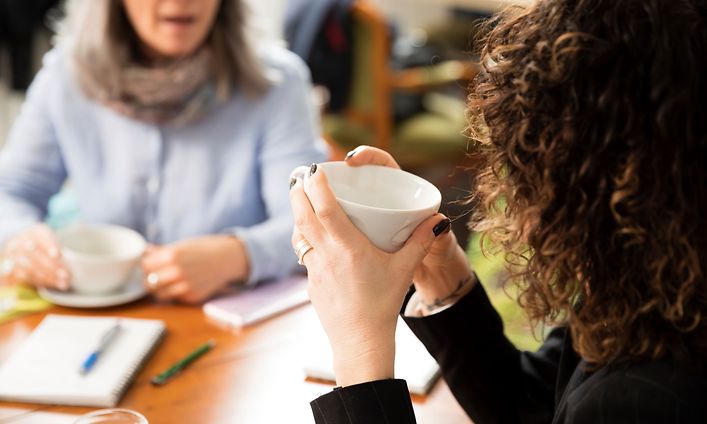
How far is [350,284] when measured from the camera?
85 cm

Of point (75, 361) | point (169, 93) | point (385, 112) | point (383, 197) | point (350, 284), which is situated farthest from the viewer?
point (385, 112)

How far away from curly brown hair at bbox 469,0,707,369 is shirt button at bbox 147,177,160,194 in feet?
3.16

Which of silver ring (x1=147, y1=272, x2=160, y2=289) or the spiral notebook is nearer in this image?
the spiral notebook

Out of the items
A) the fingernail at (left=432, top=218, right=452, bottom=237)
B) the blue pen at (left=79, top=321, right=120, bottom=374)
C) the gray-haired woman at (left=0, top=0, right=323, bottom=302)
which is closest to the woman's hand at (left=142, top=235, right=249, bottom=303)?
the blue pen at (left=79, top=321, right=120, bottom=374)

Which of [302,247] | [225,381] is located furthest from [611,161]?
[225,381]

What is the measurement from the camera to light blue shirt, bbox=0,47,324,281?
164 cm

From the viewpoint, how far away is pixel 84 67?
1.61m

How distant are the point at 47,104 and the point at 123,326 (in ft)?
2.20

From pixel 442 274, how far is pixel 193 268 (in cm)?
44

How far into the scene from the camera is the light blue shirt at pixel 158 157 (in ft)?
5.38

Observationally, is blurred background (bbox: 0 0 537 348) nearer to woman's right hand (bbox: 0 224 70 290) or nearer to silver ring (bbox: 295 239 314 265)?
woman's right hand (bbox: 0 224 70 290)

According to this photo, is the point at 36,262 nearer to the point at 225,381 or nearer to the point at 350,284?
the point at 225,381

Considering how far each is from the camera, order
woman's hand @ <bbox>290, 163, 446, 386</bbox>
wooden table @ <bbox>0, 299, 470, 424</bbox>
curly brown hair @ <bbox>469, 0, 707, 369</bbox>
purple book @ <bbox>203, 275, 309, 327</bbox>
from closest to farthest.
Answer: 1. curly brown hair @ <bbox>469, 0, 707, 369</bbox>
2. woman's hand @ <bbox>290, 163, 446, 386</bbox>
3. wooden table @ <bbox>0, 299, 470, 424</bbox>
4. purple book @ <bbox>203, 275, 309, 327</bbox>

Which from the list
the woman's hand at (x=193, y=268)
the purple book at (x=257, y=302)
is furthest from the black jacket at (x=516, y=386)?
the woman's hand at (x=193, y=268)
